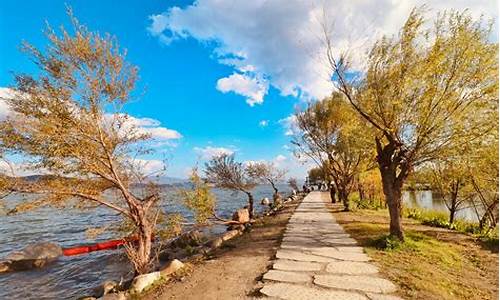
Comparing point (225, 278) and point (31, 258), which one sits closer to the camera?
point (225, 278)

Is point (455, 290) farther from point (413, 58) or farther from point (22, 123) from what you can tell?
point (22, 123)

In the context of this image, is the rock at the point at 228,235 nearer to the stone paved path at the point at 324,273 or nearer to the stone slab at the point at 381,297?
→ the stone paved path at the point at 324,273

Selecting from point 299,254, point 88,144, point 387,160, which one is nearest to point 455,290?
point 299,254

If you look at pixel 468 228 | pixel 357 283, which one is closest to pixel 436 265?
pixel 357 283

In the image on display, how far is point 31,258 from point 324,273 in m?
16.1

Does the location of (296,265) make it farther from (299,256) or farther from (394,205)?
(394,205)

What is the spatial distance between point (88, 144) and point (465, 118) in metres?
11.4

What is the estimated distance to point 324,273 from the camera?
762 cm

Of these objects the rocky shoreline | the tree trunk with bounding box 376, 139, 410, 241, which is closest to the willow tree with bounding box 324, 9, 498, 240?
the tree trunk with bounding box 376, 139, 410, 241

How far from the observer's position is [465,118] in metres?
10.3

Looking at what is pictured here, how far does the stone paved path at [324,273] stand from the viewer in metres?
6.34

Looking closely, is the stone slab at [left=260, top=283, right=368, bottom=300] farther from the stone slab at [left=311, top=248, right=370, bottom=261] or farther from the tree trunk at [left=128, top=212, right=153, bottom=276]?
the tree trunk at [left=128, top=212, right=153, bottom=276]

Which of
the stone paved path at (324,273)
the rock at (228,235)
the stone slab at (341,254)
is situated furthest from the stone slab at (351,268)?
the rock at (228,235)

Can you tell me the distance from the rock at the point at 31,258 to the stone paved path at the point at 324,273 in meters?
13.4
